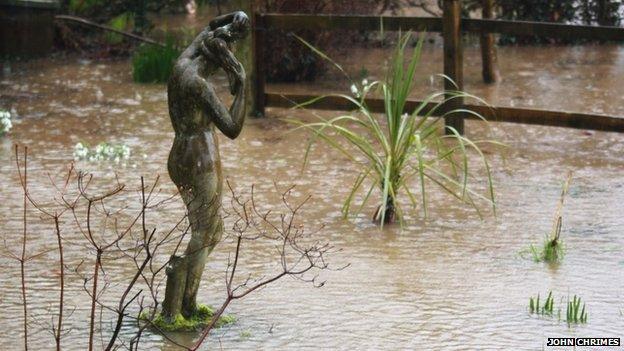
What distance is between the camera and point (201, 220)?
549 centimetres

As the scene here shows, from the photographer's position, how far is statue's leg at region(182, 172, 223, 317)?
5.48 meters

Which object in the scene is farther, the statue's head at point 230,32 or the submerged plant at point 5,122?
the submerged plant at point 5,122

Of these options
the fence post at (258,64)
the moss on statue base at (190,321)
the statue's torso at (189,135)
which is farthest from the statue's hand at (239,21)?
the fence post at (258,64)

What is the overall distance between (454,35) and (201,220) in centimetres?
509

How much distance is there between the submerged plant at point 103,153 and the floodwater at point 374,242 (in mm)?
82

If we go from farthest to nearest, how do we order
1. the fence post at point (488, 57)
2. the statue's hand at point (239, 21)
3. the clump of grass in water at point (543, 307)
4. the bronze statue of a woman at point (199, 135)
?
the fence post at point (488, 57) < the clump of grass in water at point (543, 307) < the statue's hand at point (239, 21) < the bronze statue of a woman at point (199, 135)

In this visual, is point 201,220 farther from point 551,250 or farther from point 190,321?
point 551,250

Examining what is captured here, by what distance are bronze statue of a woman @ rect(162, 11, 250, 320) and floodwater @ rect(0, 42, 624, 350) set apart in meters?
0.30

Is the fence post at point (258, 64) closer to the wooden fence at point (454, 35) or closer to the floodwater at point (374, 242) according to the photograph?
the wooden fence at point (454, 35)

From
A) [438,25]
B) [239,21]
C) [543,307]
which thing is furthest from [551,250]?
[438,25]

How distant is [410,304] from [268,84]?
722cm

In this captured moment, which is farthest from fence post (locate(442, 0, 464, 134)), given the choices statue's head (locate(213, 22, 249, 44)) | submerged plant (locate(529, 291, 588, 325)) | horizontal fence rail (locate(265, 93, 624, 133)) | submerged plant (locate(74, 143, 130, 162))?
statue's head (locate(213, 22, 249, 44))

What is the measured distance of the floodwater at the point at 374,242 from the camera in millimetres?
5570

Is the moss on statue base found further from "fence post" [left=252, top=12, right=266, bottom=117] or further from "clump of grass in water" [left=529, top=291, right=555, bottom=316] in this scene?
"fence post" [left=252, top=12, right=266, bottom=117]
